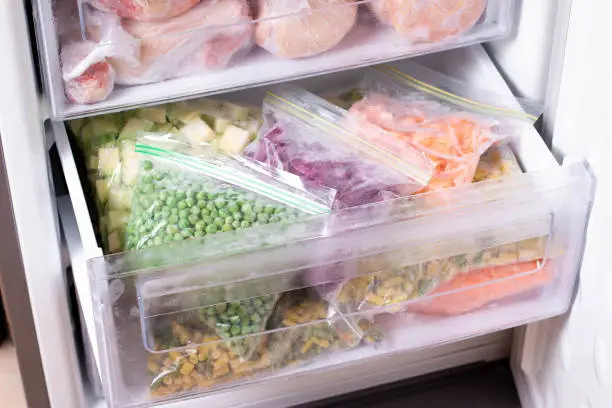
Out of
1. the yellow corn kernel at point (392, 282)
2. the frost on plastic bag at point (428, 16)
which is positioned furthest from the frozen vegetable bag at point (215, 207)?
the frost on plastic bag at point (428, 16)

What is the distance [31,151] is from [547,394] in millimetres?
753

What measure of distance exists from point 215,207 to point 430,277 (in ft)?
0.85

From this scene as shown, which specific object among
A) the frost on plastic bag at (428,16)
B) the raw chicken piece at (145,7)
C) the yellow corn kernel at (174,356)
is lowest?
the yellow corn kernel at (174,356)

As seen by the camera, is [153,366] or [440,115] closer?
[153,366]

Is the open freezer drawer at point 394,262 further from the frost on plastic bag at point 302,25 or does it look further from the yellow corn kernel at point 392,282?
the frost on plastic bag at point 302,25

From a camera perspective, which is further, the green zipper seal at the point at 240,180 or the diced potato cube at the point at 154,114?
the diced potato cube at the point at 154,114

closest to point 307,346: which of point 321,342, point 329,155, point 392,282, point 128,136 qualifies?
point 321,342

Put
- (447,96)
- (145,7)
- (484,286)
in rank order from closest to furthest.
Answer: (145,7) → (484,286) → (447,96)

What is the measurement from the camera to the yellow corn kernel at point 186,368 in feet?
3.10

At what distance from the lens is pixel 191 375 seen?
3.14 ft

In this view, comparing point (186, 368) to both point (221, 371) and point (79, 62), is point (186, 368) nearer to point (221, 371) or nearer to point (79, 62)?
point (221, 371)

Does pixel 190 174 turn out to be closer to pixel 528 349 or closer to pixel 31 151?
pixel 31 151

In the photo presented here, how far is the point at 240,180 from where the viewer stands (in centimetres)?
97

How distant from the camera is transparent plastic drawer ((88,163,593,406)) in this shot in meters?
0.89
